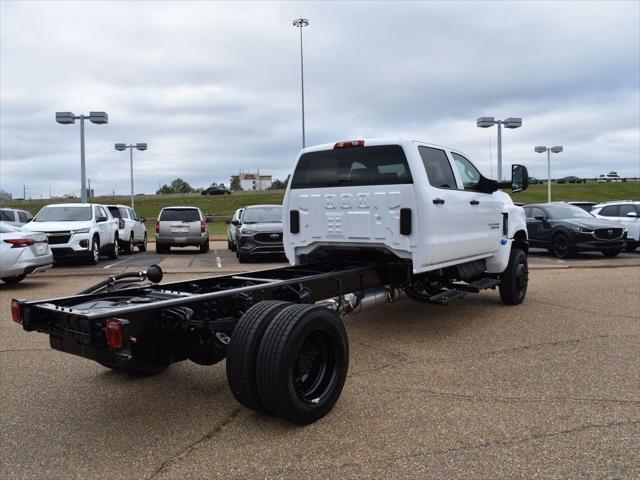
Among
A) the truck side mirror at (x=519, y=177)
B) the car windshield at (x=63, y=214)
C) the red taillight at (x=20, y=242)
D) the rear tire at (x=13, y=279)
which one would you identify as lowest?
the rear tire at (x=13, y=279)

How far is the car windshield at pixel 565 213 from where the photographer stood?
55.6 feet

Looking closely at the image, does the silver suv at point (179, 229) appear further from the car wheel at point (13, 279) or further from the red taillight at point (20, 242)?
the red taillight at point (20, 242)

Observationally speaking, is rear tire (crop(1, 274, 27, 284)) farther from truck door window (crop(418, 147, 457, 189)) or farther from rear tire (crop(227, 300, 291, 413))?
rear tire (crop(227, 300, 291, 413))

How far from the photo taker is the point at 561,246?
16047 mm

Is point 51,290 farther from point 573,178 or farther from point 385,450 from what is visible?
point 573,178

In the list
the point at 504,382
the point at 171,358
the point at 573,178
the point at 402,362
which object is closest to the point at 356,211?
the point at 402,362

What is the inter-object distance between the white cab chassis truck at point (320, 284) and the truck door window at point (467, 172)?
0.03 m

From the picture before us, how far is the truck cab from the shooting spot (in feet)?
19.3

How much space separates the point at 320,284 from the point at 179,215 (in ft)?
49.1

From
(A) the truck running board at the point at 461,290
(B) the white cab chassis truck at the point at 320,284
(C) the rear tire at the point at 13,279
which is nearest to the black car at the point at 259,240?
(C) the rear tire at the point at 13,279

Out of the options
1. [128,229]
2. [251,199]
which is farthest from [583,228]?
[251,199]

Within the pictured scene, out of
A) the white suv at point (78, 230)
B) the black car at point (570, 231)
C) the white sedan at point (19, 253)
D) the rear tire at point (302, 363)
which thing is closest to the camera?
the rear tire at point (302, 363)

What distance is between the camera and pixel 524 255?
855 centimetres

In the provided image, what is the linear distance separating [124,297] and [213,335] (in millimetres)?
873
